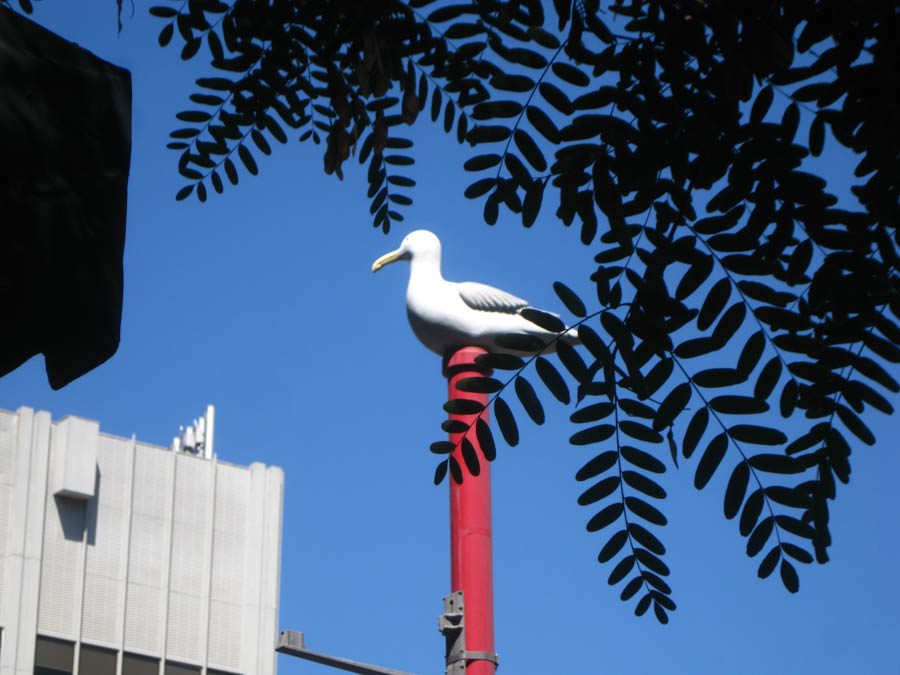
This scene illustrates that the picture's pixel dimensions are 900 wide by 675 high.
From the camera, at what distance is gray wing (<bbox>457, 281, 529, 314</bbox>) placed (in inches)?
731

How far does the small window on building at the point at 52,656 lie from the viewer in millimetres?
27578

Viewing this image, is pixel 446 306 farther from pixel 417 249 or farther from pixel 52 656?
pixel 52 656

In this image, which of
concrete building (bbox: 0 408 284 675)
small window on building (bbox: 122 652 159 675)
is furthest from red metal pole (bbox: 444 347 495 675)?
small window on building (bbox: 122 652 159 675)

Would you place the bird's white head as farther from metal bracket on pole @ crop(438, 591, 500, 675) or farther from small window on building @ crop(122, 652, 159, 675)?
small window on building @ crop(122, 652, 159, 675)

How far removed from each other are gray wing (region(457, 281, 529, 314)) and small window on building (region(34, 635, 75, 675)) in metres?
13.7

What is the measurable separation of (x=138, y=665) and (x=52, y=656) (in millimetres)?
1995

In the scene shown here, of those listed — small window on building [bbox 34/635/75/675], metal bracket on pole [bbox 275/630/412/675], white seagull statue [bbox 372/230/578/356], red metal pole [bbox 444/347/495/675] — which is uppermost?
white seagull statue [bbox 372/230/578/356]

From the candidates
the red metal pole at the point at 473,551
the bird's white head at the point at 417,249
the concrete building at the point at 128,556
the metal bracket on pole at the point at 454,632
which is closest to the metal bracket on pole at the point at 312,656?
the metal bracket on pole at the point at 454,632

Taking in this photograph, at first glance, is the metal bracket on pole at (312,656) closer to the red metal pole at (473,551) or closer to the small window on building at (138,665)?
the red metal pole at (473,551)

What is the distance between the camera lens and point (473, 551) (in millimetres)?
18062

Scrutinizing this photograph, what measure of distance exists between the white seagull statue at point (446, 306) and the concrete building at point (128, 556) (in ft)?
41.5

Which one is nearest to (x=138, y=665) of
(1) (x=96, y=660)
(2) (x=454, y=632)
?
(1) (x=96, y=660)

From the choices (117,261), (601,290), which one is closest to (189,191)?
(601,290)

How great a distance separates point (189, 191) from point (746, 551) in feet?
8.16
